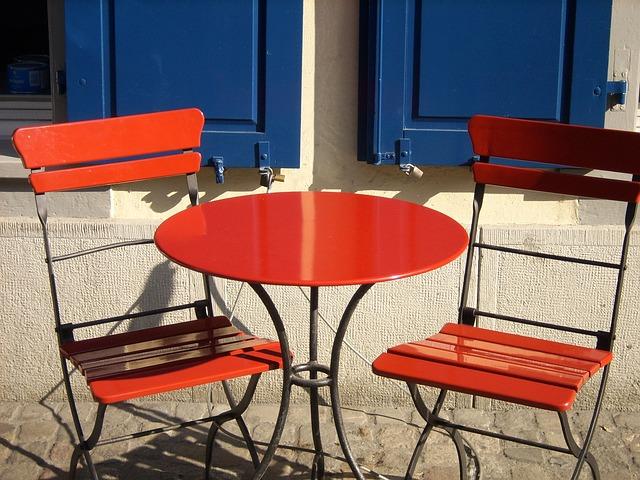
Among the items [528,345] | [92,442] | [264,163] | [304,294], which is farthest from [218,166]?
[528,345]

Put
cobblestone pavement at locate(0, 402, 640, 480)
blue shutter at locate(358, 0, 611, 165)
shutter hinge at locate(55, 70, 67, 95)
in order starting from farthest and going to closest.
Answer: shutter hinge at locate(55, 70, 67, 95) < blue shutter at locate(358, 0, 611, 165) < cobblestone pavement at locate(0, 402, 640, 480)

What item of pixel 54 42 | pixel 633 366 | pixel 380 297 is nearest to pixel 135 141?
pixel 54 42

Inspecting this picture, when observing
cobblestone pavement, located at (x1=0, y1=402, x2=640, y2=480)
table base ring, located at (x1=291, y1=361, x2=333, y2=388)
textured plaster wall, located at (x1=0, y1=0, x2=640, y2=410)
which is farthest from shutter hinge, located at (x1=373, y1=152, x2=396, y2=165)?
table base ring, located at (x1=291, y1=361, x2=333, y2=388)

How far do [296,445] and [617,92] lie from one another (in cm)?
180

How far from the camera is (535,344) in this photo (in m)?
3.75

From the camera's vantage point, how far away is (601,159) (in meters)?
3.77

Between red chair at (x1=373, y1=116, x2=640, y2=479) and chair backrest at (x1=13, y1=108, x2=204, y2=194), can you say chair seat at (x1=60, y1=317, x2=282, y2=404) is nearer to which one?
red chair at (x1=373, y1=116, x2=640, y2=479)

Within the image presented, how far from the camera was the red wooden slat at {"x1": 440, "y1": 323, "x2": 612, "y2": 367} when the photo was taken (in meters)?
3.62

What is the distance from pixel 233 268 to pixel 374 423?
1700 mm

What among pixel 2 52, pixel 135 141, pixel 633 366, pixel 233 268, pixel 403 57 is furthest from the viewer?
pixel 2 52

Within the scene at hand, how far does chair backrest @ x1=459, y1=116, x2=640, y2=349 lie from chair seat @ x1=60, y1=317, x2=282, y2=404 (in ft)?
2.52

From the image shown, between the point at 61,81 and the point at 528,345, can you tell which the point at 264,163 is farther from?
the point at 528,345

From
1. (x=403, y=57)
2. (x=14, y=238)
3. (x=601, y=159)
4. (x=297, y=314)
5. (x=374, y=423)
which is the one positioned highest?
(x=403, y=57)

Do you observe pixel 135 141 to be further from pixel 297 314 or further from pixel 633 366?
pixel 633 366
